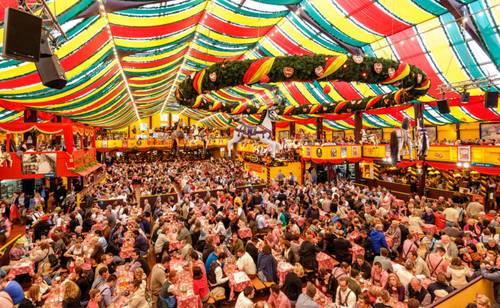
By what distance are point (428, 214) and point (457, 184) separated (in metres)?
8.09

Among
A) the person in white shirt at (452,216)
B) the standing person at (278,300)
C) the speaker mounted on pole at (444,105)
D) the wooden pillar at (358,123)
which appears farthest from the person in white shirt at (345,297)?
the wooden pillar at (358,123)

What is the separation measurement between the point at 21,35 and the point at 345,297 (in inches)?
182

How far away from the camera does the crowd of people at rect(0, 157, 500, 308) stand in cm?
399

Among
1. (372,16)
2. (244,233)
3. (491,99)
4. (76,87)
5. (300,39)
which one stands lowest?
(244,233)

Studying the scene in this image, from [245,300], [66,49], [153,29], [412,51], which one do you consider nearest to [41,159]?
[66,49]

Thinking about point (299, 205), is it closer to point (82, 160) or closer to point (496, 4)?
point (496, 4)

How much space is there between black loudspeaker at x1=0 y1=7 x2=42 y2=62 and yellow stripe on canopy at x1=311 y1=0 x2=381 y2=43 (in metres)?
6.78

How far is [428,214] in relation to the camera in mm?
7625

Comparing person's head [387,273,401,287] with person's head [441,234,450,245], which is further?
person's head [441,234,450,245]

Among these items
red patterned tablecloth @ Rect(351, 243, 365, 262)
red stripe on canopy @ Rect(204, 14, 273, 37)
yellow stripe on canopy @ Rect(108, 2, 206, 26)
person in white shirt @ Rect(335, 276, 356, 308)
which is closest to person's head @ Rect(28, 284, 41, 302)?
person in white shirt @ Rect(335, 276, 356, 308)

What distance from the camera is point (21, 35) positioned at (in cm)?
267

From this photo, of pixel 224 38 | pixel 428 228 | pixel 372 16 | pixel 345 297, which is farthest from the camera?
pixel 224 38

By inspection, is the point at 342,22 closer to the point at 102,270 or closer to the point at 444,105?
the point at 444,105

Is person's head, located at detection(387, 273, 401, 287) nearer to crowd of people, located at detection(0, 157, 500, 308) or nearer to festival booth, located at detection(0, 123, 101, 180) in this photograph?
crowd of people, located at detection(0, 157, 500, 308)
